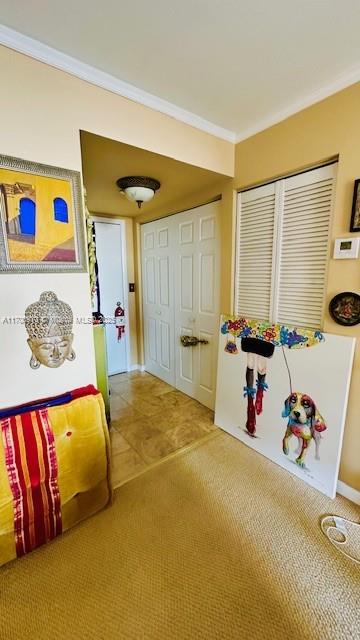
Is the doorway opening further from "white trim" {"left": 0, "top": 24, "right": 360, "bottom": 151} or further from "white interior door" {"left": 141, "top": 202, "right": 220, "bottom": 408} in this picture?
"white trim" {"left": 0, "top": 24, "right": 360, "bottom": 151}

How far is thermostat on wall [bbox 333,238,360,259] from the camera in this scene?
55.6 inches

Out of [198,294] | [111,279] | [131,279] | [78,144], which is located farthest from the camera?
[131,279]

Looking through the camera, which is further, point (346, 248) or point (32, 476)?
point (346, 248)

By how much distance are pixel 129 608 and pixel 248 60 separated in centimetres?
257

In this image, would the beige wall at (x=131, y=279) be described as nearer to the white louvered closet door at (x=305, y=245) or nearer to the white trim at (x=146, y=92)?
the white trim at (x=146, y=92)

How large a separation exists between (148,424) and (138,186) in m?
2.04

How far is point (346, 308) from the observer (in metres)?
1.48

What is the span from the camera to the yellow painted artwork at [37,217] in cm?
120

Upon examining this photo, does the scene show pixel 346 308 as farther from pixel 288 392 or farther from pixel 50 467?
pixel 50 467

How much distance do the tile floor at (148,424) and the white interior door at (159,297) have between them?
0.31m

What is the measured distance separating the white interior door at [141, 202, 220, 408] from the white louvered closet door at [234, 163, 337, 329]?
33 centimetres

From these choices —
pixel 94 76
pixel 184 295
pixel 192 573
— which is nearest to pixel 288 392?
pixel 192 573

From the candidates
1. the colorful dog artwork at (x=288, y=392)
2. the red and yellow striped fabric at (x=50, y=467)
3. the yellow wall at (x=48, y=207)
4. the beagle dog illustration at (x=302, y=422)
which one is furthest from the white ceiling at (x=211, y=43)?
the beagle dog illustration at (x=302, y=422)

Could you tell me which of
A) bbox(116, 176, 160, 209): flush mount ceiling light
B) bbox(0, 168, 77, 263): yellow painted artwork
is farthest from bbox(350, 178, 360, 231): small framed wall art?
bbox(0, 168, 77, 263): yellow painted artwork
